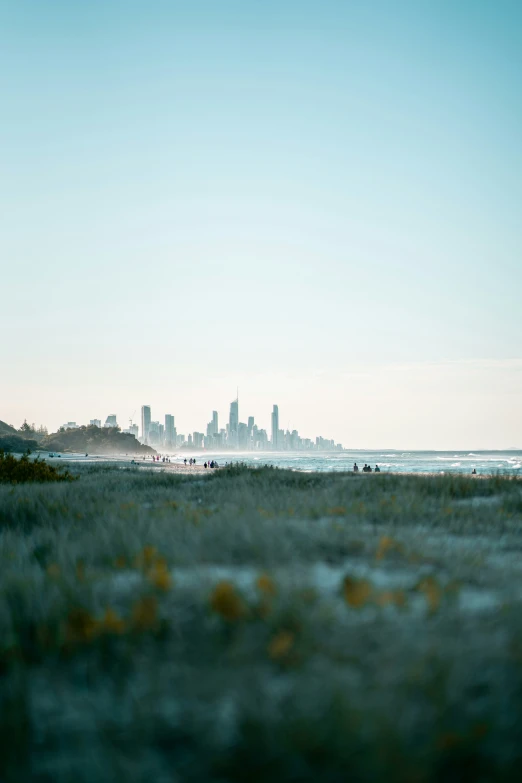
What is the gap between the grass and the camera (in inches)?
79.6

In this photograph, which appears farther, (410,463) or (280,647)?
(410,463)

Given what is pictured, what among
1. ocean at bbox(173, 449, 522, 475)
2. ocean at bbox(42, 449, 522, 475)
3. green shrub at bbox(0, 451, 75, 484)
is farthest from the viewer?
ocean at bbox(42, 449, 522, 475)

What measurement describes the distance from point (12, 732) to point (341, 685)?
4.52 feet

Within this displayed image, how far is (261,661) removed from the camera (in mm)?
2617

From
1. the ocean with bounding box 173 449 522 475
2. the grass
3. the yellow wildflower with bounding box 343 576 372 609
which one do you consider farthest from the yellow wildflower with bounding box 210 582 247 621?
the ocean with bounding box 173 449 522 475

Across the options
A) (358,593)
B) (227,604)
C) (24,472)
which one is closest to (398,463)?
(24,472)

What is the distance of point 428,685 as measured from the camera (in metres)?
2.35

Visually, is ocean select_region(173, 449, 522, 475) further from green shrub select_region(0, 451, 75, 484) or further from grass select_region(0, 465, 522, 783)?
grass select_region(0, 465, 522, 783)

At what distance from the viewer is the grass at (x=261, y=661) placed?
6.63 ft

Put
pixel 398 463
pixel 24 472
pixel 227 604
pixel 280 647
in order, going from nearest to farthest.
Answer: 1. pixel 280 647
2. pixel 227 604
3. pixel 24 472
4. pixel 398 463

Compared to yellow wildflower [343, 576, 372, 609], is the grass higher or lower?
lower

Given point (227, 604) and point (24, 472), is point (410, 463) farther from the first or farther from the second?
point (227, 604)

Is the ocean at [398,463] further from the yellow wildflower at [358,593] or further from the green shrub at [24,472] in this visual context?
the yellow wildflower at [358,593]

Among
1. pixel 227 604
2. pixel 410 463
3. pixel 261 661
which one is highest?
pixel 227 604
